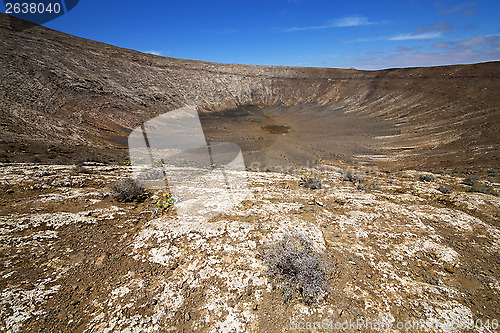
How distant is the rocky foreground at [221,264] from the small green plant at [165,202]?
246 millimetres

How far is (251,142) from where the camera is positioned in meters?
29.1

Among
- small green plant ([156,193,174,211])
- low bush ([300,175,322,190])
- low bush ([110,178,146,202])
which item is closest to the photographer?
small green plant ([156,193,174,211])

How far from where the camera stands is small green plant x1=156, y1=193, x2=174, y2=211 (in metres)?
5.43

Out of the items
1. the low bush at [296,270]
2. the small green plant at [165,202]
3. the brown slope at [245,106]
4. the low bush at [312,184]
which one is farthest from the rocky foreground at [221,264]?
the brown slope at [245,106]

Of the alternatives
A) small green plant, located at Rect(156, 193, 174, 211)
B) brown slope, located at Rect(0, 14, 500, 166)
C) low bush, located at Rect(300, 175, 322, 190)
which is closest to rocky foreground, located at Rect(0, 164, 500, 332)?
small green plant, located at Rect(156, 193, 174, 211)

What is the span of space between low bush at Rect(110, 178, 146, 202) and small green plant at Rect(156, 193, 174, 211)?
598 millimetres

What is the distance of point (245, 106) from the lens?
162 ft

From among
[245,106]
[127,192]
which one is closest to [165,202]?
[127,192]

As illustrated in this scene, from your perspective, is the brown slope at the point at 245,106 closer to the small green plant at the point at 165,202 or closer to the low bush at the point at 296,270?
the small green plant at the point at 165,202

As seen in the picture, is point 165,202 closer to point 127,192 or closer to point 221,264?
point 127,192

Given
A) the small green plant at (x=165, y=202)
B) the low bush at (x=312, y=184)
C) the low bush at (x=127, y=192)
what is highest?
the low bush at (x=127, y=192)

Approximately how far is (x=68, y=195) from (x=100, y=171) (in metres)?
2.53

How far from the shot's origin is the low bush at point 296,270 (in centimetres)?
340

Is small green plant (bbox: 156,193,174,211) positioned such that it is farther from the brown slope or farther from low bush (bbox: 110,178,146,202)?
the brown slope
